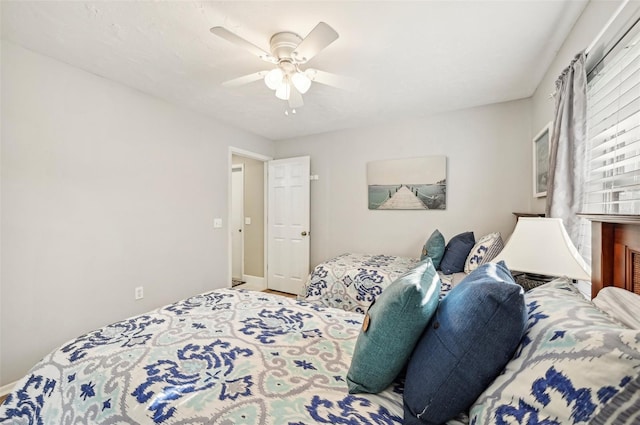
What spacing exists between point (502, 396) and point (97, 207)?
10.0 ft

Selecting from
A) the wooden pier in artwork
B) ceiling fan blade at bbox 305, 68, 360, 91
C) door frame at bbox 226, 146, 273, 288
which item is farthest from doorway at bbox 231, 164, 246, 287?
ceiling fan blade at bbox 305, 68, 360, 91

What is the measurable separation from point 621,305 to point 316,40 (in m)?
1.76

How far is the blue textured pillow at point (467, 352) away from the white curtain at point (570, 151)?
4.12ft

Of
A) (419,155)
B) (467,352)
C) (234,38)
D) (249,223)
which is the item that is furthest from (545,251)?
(249,223)

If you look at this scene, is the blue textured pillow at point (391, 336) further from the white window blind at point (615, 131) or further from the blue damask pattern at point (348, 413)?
the white window blind at point (615, 131)

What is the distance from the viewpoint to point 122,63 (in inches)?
87.7

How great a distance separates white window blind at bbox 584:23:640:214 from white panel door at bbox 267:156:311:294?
3.12 m

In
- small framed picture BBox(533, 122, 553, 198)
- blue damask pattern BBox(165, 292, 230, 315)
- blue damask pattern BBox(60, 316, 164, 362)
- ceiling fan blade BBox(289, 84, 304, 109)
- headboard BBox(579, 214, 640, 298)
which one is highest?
ceiling fan blade BBox(289, 84, 304, 109)

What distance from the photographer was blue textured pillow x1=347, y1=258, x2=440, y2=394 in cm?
88

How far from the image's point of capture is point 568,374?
57 cm

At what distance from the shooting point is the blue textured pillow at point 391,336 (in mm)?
880

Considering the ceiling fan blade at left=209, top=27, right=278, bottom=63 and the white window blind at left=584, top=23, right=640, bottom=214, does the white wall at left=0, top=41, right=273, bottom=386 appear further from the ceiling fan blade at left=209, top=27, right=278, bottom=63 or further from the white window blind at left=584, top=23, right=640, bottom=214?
the white window blind at left=584, top=23, right=640, bottom=214

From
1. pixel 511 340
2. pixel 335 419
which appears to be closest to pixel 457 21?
pixel 511 340

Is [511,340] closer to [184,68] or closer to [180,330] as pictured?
[180,330]
